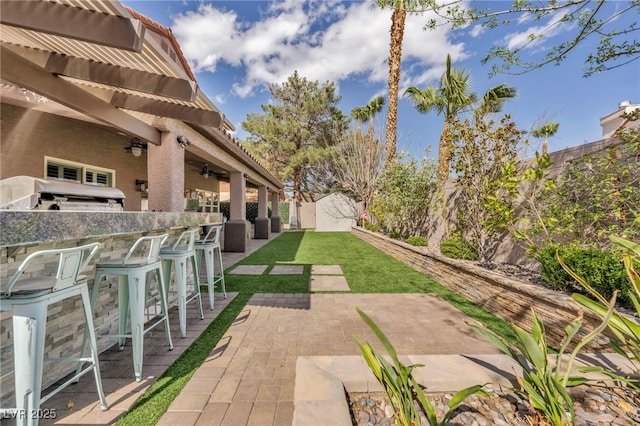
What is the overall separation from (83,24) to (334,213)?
19.2 meters

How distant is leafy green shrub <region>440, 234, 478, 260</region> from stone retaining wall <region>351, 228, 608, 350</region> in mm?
176

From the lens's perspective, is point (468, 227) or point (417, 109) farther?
point (417, 109)

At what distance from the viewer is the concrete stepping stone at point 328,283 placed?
17.3ft

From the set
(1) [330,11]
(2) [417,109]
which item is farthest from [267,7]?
(2) [417,109]

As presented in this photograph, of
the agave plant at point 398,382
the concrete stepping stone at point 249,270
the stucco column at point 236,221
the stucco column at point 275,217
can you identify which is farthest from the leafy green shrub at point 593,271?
the stucco column at point 275,217

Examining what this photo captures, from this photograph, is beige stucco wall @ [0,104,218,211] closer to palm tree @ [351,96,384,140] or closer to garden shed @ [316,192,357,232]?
palm tree @ [351,96,384,140]

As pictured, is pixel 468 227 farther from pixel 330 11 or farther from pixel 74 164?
pixel 330 11

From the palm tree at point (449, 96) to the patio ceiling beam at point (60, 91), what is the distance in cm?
775

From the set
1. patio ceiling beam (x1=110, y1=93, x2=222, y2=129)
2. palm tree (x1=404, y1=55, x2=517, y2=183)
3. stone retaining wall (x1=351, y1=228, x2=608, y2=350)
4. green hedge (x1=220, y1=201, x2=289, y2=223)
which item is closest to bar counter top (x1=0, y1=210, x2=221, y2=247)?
patio ceiling beam (x1=110, y1=93, x2=222, y2=129)

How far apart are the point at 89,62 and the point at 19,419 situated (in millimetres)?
3597

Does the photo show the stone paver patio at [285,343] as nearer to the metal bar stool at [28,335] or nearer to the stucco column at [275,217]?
the metal bar stool at [28,335]

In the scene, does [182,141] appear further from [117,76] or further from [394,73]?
[394,73]

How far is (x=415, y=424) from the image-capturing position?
1.47 metres

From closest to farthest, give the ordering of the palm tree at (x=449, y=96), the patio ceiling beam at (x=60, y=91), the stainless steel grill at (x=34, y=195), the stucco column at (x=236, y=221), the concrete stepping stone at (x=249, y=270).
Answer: the patio ceiling beam at (x=60, y=91) → the stainless steel grill at (x=34, y=195) → the concrete stepping stone at (x=249, y=270) → the palm tree at (x=449, y=96) → the stucco column at (x=236, y=221)
